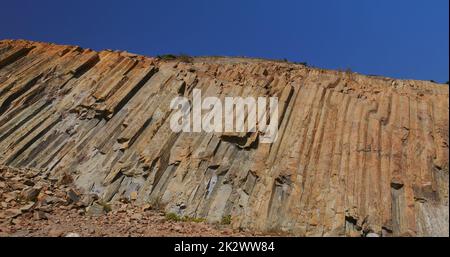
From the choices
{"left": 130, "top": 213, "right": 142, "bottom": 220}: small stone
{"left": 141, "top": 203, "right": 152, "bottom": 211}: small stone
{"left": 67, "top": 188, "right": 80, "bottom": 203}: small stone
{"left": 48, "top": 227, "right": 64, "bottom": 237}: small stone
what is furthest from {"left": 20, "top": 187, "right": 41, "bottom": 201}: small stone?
{"left": 141, "top": 203, "right": 152, "bottom": 211}: small stone

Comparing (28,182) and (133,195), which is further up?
(133,195)

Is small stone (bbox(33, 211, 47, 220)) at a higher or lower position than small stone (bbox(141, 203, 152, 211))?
lower

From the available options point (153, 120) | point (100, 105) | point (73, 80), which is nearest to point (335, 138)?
point (153, 120)

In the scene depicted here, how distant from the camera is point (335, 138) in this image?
19.9m

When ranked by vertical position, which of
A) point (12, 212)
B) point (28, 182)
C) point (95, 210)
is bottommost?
point (12, 212)

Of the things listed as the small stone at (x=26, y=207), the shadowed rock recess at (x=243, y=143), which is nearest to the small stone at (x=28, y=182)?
the shadowed rock recess at (x=243, y=143)

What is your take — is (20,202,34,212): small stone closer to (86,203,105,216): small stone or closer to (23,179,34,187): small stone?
(23,179,34,187): small stone

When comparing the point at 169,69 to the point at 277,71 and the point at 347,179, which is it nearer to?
the point at 277,71

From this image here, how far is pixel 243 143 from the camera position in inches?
818

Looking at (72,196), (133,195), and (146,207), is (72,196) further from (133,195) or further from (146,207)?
(146,207)

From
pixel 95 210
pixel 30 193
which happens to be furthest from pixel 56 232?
pixel 30 193

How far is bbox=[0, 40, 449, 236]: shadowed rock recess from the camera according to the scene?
17781 mm

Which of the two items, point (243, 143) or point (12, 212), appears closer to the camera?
point (12, 212)

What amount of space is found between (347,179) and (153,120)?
9.06 metres
